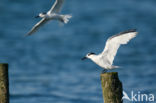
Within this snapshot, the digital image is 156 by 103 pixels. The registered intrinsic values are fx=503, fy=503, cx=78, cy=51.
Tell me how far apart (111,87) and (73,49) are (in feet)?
57.0

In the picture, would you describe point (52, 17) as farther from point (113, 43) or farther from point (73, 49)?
point (73, 49)

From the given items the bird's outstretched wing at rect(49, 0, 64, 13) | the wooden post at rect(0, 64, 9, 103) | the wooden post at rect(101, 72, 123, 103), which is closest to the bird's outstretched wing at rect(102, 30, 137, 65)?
the wooden post at rect(101, 72, 123, 103)

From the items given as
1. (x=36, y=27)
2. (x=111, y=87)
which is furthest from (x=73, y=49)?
(x=111, y=87)

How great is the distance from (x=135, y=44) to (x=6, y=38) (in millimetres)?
6840

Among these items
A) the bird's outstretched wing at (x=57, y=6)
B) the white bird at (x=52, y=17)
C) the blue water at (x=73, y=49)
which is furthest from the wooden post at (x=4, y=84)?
the blue water at (x=73, y=49)

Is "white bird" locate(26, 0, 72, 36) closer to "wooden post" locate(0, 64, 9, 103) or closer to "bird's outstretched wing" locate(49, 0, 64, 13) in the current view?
"bird's outstretched wing" locate(49, 0, 64, 13)

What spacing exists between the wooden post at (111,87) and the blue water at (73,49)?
6435 mm

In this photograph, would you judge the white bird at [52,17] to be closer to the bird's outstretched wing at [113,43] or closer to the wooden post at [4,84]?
the bird's outstretched wing at [113,43]

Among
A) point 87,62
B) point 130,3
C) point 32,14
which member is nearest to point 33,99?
point 87,62

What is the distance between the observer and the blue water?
16.3m

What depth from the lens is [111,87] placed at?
24.8 feet

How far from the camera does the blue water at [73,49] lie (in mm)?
16327

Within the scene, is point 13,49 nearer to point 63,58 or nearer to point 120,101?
point 63,58

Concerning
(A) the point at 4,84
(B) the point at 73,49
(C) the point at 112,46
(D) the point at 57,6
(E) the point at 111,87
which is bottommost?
(E) the point at 111,87
